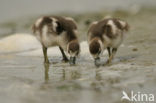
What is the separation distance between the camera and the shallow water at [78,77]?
5832 millimetres

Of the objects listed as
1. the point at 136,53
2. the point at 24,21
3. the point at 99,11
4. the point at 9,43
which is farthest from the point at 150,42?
the point at 24,21

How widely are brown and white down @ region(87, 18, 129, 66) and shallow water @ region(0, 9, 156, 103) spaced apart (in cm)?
31

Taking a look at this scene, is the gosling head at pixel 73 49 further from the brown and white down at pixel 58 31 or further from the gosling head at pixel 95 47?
the gosling head at pixel 95 47

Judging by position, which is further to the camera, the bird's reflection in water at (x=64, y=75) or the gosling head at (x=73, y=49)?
the gosling head at (x=73, y=49)

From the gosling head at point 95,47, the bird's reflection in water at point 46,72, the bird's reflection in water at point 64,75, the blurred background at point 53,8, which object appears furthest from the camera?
the blurred background at point 53,8

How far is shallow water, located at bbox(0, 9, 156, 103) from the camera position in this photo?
19.1 feet

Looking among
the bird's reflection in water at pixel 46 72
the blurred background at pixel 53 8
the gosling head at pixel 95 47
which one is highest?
the gosling head at pixel 95 47

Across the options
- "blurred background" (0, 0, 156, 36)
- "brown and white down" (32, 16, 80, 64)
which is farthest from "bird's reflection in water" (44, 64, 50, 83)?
"blurred background" (0, 0, 156, 36)

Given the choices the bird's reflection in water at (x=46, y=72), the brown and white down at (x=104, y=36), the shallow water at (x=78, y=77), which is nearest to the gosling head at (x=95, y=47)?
the brown and white down at (x=104, y=36)

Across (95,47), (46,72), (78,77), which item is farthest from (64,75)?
(95,47)

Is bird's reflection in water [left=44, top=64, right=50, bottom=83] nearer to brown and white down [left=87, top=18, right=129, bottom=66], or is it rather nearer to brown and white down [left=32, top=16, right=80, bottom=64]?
brown and white down [left=32, top=16, right=80, bottom=64]

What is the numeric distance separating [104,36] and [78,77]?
1.35 m

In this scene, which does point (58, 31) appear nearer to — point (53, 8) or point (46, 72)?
point (46, 72)

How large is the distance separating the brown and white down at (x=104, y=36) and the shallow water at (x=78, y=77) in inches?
12.3
